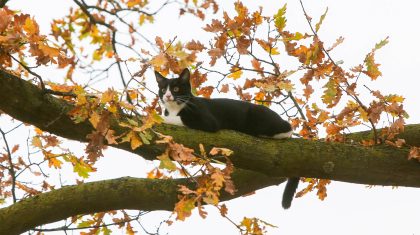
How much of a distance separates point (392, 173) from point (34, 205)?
2.91 m

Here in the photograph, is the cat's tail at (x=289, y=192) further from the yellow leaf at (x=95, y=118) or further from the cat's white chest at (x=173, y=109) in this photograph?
the yellow leaf at (x=95, y=118)

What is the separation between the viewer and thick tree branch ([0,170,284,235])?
4348 millimetres

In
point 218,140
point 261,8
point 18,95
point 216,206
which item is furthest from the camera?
point 261,8

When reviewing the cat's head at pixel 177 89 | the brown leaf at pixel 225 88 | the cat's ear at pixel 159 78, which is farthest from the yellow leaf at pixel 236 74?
the cat's ear at pixel 159 78

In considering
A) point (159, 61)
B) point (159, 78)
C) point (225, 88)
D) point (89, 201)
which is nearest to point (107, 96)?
point (159, 61)

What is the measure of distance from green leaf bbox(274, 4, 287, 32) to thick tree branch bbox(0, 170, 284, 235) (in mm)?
1543

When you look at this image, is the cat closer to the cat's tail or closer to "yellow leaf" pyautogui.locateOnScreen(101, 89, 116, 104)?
the cat's tail

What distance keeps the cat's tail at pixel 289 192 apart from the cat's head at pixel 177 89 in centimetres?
142

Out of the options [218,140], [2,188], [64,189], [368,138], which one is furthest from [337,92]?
[2,188]

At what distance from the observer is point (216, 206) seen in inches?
132

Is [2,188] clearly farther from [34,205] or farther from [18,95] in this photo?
[18,95]

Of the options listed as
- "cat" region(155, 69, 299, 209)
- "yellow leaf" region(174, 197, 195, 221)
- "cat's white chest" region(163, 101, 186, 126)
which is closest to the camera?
"yellow leaf" region(174, 197, 195, 221)

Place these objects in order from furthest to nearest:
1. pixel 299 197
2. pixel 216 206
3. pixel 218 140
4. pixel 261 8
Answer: pixel 299 197
pixel 261 8
pixel 218 140
pixel 216 206

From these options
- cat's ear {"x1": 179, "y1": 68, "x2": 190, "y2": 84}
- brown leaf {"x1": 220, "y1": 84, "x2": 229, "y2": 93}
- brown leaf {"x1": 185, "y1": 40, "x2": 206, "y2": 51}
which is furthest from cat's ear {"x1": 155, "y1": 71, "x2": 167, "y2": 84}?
brown leaf {"x1": 185, "y1": 40, "x2": 206, "y2": 51}
